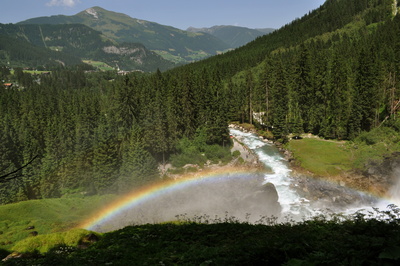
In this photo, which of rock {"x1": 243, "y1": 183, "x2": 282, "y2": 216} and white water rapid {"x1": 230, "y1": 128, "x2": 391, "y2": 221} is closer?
white water rapid {"x1": 230, "y1": 128, "x2": 391, "y2": 221}

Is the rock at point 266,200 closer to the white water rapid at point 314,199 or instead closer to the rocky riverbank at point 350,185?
the white water rapid at point 314,199

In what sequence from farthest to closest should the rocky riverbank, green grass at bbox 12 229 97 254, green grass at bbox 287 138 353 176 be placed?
green grass at bbox 287 138 353 176 < the rocky riverbank < green grass at bbox 12 229 97 254

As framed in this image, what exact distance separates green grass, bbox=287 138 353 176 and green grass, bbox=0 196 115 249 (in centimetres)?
3519

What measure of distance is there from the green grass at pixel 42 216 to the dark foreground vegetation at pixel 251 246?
8.80 m

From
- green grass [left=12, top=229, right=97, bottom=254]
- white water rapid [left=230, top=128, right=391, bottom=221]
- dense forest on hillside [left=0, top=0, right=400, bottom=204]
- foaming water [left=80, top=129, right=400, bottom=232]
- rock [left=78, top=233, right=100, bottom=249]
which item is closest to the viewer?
rock [left=78, top=233, right=100, bottom=249]

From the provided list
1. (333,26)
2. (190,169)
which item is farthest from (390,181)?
(333,26)

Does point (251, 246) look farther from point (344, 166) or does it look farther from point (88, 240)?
point (344, 166)

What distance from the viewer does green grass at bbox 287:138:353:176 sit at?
41719mm

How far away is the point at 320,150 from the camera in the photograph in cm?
4953

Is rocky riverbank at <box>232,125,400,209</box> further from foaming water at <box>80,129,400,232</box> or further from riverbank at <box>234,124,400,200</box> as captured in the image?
foaming water at <box>80,129,400,232</box>

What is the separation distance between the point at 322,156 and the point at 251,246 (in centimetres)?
4294

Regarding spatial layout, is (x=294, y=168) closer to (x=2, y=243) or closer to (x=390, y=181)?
(x=390, y=181)

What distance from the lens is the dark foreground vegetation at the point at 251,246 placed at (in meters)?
6.84

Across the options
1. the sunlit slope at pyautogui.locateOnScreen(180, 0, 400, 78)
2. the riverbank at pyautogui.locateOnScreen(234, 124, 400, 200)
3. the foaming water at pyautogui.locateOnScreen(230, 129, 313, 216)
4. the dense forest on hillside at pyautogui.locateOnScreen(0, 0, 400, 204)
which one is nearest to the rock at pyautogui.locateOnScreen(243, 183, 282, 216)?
the foaming water at pyautogui.locateOnScreen(230, 129, 313, 216)
